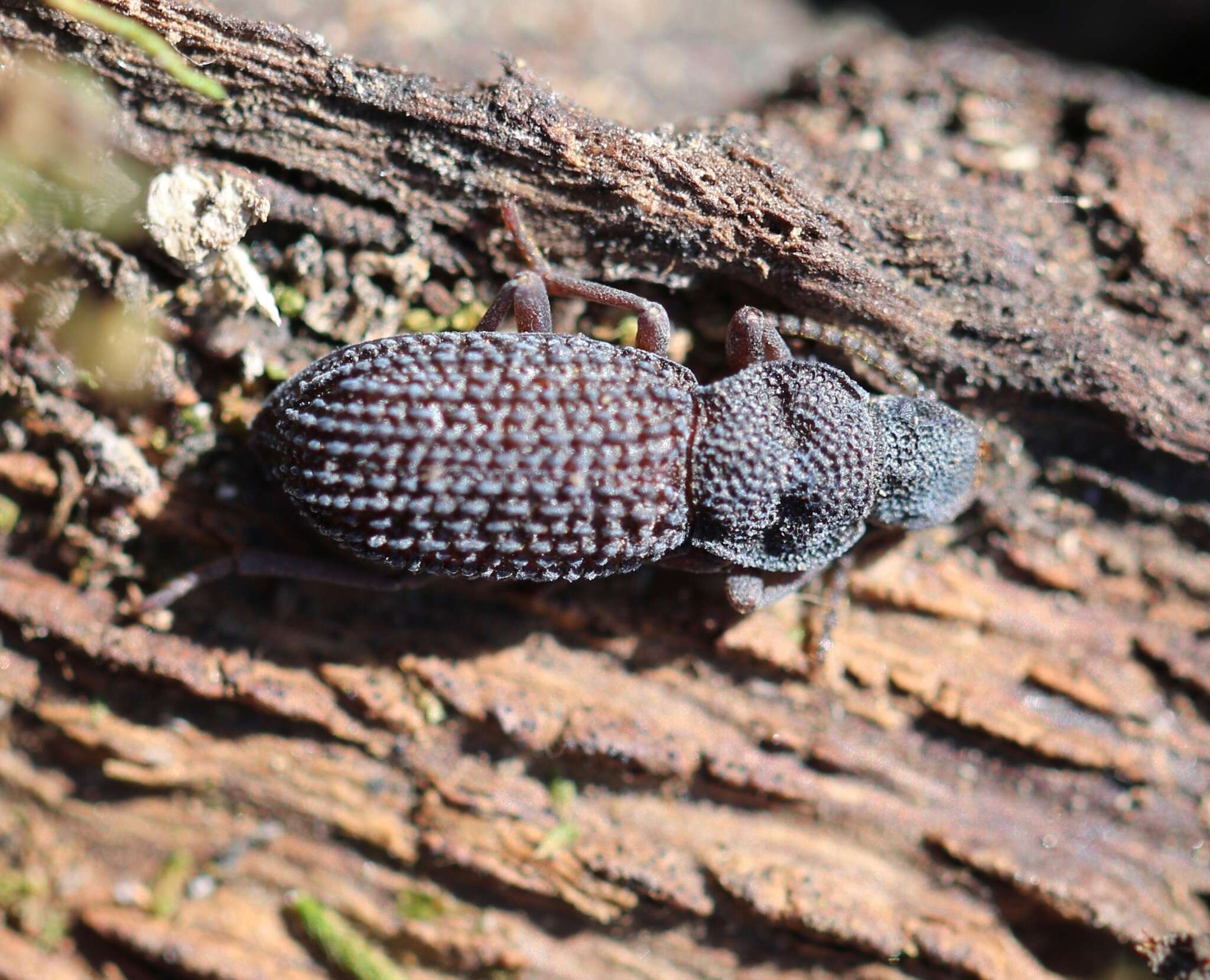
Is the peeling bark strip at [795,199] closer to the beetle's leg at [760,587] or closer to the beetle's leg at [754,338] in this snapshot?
the beetle's leg at [754,338]

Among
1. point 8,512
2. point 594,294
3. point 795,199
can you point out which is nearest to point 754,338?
point 795,199

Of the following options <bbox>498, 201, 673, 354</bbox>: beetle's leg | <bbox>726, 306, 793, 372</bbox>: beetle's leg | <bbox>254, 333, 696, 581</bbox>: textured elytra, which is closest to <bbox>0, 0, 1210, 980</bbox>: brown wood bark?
<bbox>498, 201, 673, 354</bbox>: beetle's leg

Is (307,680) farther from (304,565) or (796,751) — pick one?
(796,751)

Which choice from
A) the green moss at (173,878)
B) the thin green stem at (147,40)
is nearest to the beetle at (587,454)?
the thin green stem at (147,40)

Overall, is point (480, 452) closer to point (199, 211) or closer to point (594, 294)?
point (594, 294)

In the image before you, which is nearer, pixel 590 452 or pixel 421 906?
pixel 590 452

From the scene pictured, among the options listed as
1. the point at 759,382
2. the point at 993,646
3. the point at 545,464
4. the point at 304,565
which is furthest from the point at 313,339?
the point at 993,646

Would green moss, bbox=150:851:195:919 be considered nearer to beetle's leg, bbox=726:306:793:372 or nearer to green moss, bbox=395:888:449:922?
green moss, bbox=395:888:449:922

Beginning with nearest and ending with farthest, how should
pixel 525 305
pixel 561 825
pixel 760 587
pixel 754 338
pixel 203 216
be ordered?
pixel 203 216, pixel 525 305, pixel 754 338, pixel 760 587, pixel 561 825
